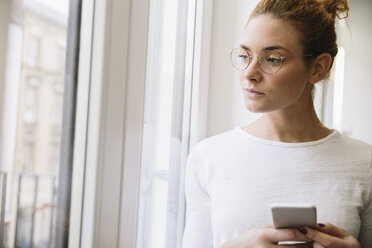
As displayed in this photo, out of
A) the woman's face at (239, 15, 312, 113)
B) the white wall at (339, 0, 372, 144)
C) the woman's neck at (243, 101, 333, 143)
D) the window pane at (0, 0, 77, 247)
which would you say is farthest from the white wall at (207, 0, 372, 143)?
the window pane at (0, 0, 77, 247)

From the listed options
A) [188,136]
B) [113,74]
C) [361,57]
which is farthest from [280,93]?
[361,57]

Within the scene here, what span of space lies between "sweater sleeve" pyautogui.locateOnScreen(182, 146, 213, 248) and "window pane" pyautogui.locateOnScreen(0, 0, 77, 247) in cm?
35

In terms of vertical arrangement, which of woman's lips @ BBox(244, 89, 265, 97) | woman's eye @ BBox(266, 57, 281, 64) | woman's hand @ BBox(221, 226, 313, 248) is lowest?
woman's hand @ BBox(221, 226, 313, 248)

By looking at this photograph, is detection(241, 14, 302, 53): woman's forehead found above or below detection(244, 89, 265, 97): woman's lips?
above

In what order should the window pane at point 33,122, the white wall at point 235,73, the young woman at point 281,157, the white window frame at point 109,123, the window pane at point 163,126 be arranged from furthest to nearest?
1. the white wall at point 235,73
2. the window pane at point 163,126
3. the young woman at point 281,157
4. the white window frame at point 109,123
5. the window pane at point 33,122

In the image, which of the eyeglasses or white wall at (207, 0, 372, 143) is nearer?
the eyeglasses

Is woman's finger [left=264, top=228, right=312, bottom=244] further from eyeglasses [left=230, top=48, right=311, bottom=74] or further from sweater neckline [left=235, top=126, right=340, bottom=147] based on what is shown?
eyeglasses [left=230, top=48, right=311, bottom=74]

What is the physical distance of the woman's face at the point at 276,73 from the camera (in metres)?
0.95

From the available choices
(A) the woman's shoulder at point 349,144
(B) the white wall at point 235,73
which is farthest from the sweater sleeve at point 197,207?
(B) the white wall at point 235,73

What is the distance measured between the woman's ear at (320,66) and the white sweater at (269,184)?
172 mm

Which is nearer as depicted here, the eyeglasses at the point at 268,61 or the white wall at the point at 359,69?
the eyeglasses at the point at 268,61

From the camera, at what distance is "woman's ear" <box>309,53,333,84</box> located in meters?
0.99

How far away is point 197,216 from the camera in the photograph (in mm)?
1045

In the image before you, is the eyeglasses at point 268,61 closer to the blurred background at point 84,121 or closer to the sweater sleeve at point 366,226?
the blurred background at point 84,121
